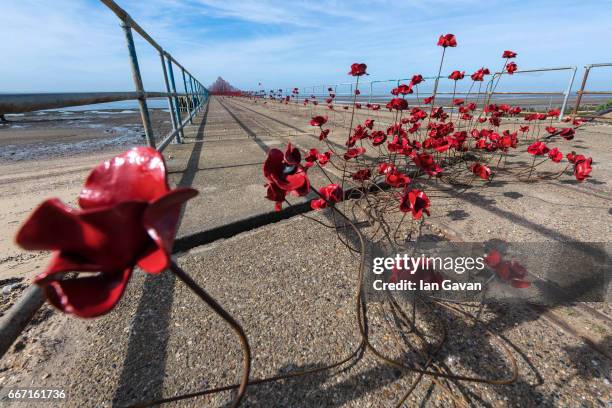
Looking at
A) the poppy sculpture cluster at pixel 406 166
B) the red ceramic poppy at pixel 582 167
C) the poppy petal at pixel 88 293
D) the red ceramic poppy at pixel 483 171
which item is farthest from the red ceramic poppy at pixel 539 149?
the poppy petal at pixel 88 293

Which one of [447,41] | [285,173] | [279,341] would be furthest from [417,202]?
[447,41]

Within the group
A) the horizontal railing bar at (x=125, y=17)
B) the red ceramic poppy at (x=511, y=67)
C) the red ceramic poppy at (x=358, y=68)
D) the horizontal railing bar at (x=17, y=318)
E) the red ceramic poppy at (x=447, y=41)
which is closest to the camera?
the horizontal railing bar at (x=17, y=318)

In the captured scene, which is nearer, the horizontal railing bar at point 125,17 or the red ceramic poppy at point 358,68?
the horizontal railing bar at point 125,17

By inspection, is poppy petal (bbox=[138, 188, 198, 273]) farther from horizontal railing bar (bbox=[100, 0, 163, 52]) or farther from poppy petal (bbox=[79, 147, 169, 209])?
horizontal railing bar (bbox=[100, 0, 163, 52])

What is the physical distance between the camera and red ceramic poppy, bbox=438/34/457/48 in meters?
2.97

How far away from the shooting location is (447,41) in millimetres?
3010

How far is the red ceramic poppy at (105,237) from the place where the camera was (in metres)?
0.30

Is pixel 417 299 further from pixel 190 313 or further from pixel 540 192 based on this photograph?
pixel 540 192

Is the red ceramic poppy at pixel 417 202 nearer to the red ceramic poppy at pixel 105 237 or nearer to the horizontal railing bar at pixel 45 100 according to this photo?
the red ceramic poppy at pixel 105 237

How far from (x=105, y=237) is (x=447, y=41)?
12.0 ft

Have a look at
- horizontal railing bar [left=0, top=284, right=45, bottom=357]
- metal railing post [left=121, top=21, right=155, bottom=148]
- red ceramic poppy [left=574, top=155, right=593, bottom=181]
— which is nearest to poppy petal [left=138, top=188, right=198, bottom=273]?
horizontal railing bar [left=0, top=284, right=45, bottom=357]

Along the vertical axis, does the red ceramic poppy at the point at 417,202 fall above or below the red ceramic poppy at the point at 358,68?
below

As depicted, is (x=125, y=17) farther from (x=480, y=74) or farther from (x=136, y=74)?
(x=480, y=74)

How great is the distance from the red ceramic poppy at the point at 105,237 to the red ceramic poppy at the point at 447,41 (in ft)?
11.6
